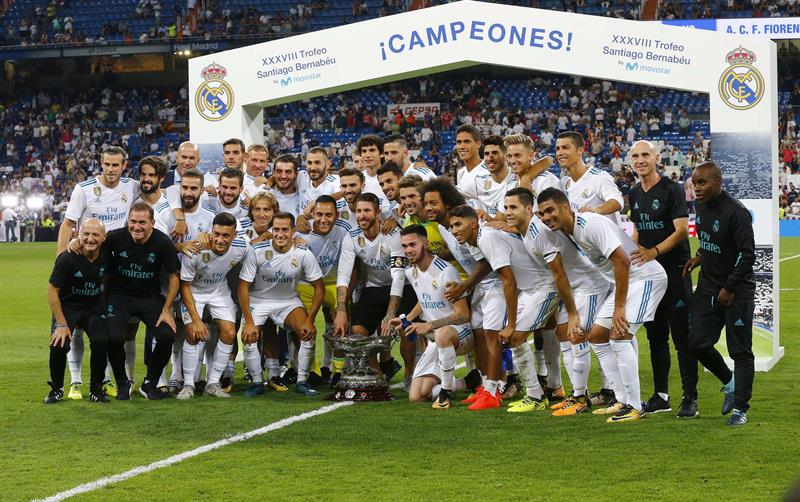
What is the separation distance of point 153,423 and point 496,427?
7.96 ft

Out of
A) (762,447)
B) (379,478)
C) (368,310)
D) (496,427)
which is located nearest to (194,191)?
(368,310)

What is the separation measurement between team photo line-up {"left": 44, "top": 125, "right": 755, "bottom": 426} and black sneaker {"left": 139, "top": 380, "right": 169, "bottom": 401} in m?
0.02

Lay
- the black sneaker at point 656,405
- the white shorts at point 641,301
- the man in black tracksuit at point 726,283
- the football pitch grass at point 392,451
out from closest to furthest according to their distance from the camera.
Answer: the football pitch grass at point 392,451 < the man in black tracksuit at point 726,283 < the white shorts at point 641,301 < the black sneaker at point 656,405

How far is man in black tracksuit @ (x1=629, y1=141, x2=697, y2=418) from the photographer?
8.06 metres

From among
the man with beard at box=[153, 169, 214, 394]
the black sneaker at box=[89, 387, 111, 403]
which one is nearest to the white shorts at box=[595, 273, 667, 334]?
the man with beard at box=[153, 169, 214, 394]

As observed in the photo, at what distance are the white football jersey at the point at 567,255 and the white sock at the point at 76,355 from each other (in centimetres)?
378

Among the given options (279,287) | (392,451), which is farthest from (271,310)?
(392,451)

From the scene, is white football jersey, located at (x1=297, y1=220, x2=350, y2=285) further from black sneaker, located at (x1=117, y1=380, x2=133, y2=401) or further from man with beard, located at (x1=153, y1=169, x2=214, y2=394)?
black sneaker, located at (x1=117, y1=380, x2=133, y2=401)

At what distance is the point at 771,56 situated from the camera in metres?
9.99

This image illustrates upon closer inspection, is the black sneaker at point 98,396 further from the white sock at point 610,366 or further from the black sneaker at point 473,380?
the white sock at point 610,366

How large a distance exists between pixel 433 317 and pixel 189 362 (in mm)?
2052

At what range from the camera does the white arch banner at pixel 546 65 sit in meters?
10.0

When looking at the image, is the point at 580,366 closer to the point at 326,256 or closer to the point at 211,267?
the point at 326,256

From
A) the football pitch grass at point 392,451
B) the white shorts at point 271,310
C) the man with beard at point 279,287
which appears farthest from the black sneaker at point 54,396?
the white shorts at point 271,310
